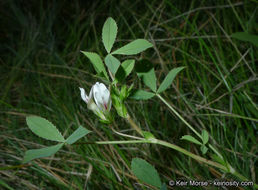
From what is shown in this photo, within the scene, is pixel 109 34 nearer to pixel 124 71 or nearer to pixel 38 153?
pixel 124 71

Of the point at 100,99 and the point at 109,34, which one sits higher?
the point at 109,34

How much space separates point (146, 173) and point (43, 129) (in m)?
0.23

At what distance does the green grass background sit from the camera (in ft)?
2.96

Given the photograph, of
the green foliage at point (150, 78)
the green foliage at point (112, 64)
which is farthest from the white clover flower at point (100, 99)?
the green foliage at point (150, 78)

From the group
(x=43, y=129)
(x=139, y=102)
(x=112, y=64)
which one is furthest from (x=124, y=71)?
(x=139, y=102)

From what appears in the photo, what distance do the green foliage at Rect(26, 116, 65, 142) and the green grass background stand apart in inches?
4.8

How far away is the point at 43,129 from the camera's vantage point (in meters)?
0.57

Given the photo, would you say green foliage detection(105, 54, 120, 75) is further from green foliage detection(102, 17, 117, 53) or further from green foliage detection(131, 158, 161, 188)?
green foliage detection(131, 158, 161, 188)

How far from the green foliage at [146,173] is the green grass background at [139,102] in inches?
8.8

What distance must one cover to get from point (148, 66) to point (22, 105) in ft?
3.05

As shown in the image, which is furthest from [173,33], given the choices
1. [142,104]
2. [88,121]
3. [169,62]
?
[88,121]

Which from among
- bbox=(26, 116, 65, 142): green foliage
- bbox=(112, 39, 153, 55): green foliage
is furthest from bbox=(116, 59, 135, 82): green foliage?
bbox=(26, 116, 65, 142): green foliage

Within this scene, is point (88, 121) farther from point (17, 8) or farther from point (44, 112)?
point (17, 8)

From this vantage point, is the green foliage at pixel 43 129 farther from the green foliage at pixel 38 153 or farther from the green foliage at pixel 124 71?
the green foliage at pixel 124 71
